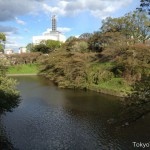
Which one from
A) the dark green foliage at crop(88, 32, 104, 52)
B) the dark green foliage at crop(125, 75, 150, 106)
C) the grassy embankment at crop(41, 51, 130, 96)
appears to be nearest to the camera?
the dark green foliage at crop(125, 75, 150, 106)

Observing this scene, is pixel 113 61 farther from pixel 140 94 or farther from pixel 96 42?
pixel 140 94

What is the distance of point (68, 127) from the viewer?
2348 cm

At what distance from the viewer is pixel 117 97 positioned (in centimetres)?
3806

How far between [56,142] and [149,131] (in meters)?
8.14

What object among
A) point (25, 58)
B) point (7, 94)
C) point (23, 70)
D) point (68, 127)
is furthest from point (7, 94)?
point (25, 58)

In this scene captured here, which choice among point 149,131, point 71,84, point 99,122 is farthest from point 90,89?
point 149,131

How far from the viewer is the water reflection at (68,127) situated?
1952 centimetres

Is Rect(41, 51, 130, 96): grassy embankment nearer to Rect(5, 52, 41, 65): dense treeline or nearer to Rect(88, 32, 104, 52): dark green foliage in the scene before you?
Rect(88, 32, 104, 52): dark green foliage

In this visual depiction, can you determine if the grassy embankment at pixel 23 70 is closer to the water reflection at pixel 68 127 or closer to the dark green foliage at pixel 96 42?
the dark green foliage at pixel 96 42

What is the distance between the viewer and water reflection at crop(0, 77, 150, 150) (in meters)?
19.5

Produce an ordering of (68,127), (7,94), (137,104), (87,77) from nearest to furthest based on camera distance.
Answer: (137,104) < (7,94) < (68,127) < (87,77)

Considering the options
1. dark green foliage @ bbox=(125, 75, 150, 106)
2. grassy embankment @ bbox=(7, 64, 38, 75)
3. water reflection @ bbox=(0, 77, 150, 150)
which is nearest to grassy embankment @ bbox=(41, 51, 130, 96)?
water reflection @ bbox=(0, 77, 150, 150)

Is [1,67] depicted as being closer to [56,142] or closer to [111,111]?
[56,142]

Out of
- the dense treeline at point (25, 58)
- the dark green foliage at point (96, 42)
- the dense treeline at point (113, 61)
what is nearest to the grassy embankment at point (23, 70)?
the dense treeline at point (25, 58)
